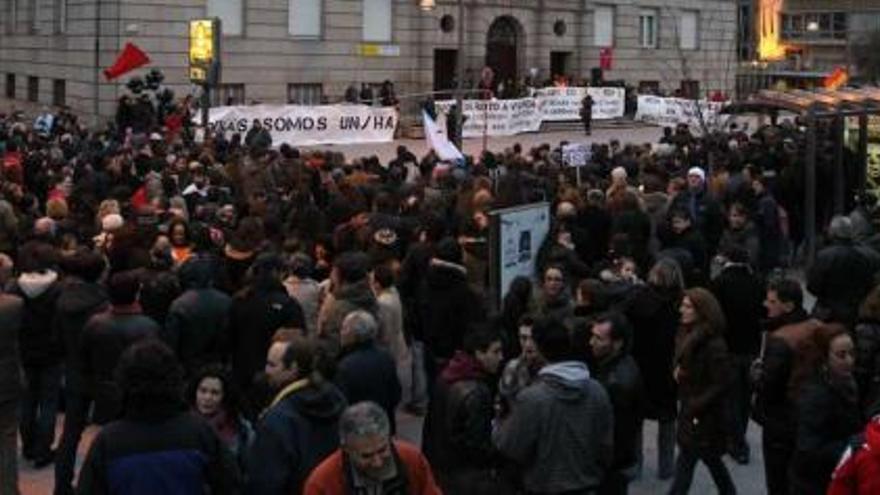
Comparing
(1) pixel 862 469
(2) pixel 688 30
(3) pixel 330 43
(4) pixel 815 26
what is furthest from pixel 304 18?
(4) pixel 815 26

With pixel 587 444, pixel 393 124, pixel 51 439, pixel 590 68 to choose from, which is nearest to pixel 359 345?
pixel 587 444

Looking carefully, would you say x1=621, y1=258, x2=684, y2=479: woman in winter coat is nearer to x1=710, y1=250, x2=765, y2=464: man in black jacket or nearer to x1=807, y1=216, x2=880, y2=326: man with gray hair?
x1=710, y1=250, x2=765, y2=464: man in black jacket

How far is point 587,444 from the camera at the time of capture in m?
6.56

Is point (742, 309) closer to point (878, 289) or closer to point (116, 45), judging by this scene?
point (878, 289)

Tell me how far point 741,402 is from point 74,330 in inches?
194

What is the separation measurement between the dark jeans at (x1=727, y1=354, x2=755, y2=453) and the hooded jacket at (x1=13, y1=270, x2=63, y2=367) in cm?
484

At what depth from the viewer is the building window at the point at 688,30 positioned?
53375 millimetres

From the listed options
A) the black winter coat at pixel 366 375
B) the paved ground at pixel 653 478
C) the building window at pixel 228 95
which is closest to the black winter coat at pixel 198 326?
the paved ground at pixel 653 478

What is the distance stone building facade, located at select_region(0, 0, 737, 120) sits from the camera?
37844mm

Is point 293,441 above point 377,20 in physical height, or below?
below

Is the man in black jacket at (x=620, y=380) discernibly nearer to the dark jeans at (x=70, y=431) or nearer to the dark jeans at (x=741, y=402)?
the dark jeans at (x=741, y=402)

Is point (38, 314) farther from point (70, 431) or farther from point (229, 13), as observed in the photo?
point (229, 13)

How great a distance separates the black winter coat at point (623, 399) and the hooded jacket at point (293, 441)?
1923 mm

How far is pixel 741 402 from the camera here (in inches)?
387
